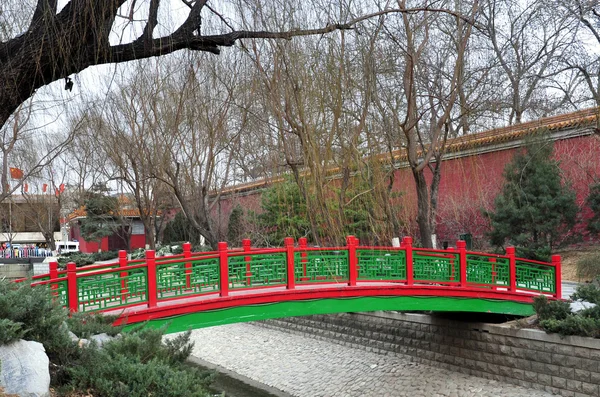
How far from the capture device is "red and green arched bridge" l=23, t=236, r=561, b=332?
19.0 ft

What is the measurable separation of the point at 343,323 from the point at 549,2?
7095 millimetres

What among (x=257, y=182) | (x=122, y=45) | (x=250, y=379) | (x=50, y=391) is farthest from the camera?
(x=257, y=182)

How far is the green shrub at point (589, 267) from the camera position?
1138cm

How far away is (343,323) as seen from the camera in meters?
11.9

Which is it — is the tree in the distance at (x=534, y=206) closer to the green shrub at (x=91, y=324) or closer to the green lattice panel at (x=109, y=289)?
the green lattice panel at (x=109, y=289)

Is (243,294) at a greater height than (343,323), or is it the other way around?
(243,294)

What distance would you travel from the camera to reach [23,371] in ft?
10.6

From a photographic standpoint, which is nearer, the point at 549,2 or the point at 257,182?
the point at 549,2

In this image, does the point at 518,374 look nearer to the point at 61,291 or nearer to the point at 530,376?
the point at 530,376

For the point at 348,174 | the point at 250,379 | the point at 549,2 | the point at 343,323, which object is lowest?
the point at 250,379

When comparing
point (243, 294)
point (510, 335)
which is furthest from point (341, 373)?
point (243, 294)

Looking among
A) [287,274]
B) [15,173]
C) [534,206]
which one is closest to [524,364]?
[287,274]

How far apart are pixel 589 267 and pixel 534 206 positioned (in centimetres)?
170

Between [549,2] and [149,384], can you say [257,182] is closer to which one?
[549,2]
